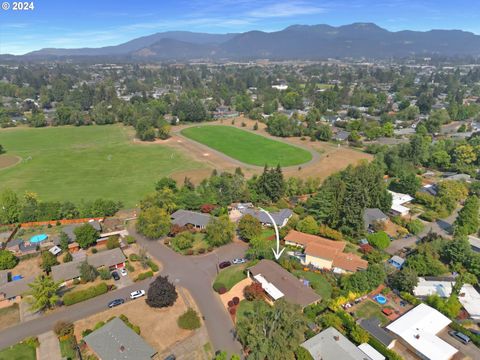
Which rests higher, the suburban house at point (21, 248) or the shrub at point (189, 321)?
the shrub at point (189, 321)

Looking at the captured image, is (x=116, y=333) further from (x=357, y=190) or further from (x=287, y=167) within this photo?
(x=287, y=167)

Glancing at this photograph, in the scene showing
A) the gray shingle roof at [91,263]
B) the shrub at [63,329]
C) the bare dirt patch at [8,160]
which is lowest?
the bare dirt patch at [8,160]

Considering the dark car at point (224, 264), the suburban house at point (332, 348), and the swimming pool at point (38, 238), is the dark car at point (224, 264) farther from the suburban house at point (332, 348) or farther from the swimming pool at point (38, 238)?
the swimming pool at point (38, 238)

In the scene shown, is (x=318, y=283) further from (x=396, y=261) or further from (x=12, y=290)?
(x=12, y=290)

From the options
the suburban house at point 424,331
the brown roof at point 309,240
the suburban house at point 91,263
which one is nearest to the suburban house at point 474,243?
the suburban house at point 424,331

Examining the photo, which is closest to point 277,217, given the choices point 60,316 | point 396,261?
point 396,261

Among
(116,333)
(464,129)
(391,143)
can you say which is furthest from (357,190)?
(464,129)

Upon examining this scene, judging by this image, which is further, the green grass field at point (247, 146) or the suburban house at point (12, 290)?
the green grass field at point (247, 146)
